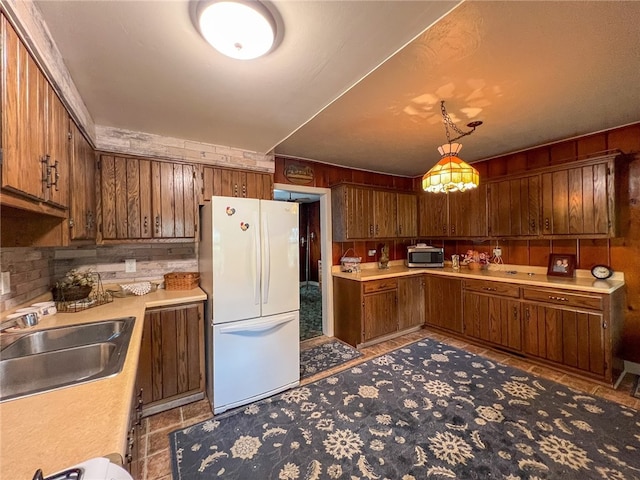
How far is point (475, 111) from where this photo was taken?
2283 mm

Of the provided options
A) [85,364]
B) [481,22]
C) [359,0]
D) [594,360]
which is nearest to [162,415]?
[85,364]

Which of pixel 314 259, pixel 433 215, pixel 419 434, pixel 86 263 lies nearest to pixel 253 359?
pixel 419 434

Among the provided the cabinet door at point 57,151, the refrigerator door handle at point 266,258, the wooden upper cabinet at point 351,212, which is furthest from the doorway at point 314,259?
the cabinet door at point 57,151

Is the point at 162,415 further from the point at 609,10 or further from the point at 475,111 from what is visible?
the point at 609,10

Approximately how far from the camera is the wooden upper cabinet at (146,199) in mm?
2271

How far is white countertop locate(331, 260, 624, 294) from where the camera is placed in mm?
2609

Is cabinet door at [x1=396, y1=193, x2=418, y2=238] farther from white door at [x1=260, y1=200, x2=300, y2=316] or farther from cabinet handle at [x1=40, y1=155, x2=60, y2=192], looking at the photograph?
cabinet handle at [x1=40, y1=155, x2=60, y2=192]

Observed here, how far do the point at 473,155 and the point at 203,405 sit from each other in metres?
4.32

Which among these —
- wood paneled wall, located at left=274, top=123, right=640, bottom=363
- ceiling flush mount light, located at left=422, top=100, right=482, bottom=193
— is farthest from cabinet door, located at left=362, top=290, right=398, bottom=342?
ceiling flush mount light, located at left=422, top=100, right=482, bottom=193

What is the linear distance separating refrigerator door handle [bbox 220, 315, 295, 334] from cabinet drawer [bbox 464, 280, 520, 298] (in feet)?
8.10

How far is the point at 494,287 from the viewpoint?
3.24 m

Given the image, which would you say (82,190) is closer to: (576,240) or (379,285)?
(379,285)

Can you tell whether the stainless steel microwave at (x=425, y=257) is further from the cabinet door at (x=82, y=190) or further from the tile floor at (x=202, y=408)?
the cabinet door at (x=82, y=190)

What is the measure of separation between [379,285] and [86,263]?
321 centimetres
